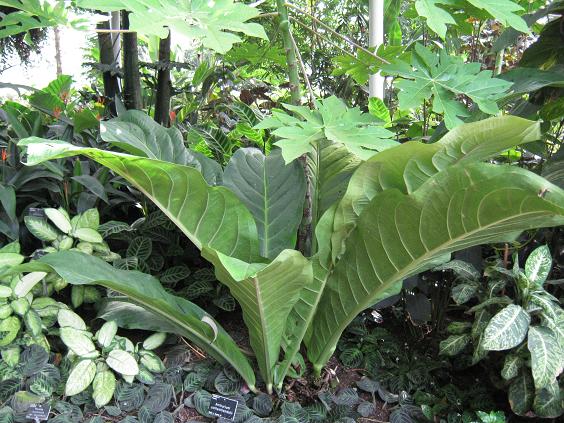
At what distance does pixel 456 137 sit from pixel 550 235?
0.83 m

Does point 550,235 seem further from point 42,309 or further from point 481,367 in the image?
point 42,309

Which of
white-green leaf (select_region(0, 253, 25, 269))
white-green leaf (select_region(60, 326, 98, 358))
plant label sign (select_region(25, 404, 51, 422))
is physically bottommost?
plant label sign (select_region(25, 404, 51, 422))

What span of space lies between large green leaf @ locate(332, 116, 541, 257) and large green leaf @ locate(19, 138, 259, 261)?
0.26 meters

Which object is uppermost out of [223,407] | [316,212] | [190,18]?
[190,18]

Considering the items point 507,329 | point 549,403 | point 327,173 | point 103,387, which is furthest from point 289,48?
point 549,403

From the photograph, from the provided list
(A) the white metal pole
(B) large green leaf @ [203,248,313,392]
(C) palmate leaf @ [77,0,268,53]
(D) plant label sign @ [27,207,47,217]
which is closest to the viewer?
(C) palmate leaf @ [77,0,268,53]

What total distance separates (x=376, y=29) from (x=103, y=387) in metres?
1.52

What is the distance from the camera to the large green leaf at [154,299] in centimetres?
112

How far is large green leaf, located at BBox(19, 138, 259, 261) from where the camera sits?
1.01 meters

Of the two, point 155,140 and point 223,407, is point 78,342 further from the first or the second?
point 155,140

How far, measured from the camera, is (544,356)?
3.67 ft

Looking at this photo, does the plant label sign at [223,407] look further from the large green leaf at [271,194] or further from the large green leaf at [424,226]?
the large green leaf at [271,194]

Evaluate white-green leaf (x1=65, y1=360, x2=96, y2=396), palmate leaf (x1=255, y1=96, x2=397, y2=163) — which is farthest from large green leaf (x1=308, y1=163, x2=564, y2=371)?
white-green leaf (x1=65, y1=360, x2=96, y2=396)

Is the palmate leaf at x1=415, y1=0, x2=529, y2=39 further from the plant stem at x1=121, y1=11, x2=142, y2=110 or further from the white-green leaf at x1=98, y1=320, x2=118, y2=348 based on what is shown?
the plant stem at x1=121, y1=11, x2=142, y2=110
